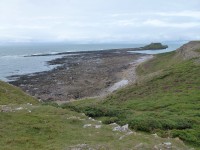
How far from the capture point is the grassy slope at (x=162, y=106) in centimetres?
2173

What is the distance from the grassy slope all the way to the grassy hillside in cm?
362

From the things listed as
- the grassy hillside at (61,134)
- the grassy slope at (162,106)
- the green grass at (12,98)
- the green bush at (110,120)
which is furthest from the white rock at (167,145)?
the green grass at (12,98)

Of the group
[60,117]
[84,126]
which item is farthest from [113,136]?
[60,117]

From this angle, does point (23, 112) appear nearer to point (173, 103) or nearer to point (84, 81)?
point (173, 103)

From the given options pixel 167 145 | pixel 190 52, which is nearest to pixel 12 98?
pixel 167 145

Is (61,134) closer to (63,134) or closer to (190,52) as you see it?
(63,134)

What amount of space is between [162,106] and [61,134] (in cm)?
1596

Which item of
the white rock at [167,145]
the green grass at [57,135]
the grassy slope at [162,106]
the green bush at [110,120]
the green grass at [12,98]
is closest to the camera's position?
the white rock at [167,145]

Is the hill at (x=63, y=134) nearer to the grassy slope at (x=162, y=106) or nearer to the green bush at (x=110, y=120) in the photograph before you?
the green bush at (x=110, y=120)

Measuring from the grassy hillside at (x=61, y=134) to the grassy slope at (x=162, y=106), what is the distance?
3.62 m

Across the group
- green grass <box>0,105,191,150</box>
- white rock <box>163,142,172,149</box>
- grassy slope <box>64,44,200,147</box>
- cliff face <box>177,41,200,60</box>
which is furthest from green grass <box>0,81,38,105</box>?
cliff face <box>177,41,200,60</box>

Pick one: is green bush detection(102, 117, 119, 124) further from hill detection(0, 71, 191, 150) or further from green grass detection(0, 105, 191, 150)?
green grass detection(0, 105, 191, 150)

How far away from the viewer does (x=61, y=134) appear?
1705 cm

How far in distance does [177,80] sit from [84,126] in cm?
2737
